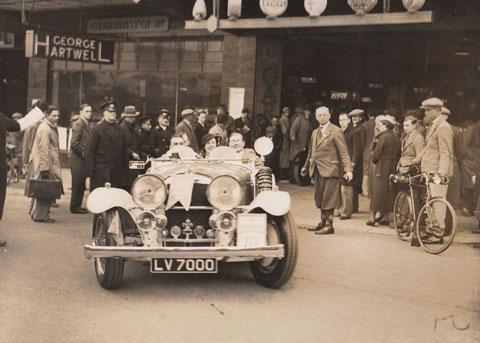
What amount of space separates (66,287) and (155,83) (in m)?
12.4

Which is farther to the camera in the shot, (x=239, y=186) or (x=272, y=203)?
(x=272, y=203)

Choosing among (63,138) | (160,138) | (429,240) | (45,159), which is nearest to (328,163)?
(429,240)

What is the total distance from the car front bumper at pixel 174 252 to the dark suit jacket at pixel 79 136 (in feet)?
18.7

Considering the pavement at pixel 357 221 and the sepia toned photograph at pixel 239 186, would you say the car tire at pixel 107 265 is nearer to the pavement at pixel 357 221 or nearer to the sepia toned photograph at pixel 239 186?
the sepia toned photograph at pixel 239 186

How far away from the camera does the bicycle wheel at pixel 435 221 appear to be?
8719 millimetres

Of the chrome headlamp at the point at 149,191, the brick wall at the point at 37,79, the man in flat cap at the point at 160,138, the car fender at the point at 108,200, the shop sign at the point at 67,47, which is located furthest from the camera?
the brick wall at the point at 37,79

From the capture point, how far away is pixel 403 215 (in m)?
9.90

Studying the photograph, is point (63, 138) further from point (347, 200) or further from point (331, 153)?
point (331, 153)

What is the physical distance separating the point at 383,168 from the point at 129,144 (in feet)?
13.4

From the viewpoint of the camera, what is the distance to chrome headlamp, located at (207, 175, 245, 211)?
6.67 meters

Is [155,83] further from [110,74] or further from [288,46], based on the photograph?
[288,46]

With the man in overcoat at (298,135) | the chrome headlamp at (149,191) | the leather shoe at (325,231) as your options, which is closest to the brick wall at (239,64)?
the man in overcoat at (298,135)

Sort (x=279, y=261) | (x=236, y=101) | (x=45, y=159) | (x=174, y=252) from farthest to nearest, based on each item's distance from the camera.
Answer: (x=236, y=101)
(x=45, y=159)
(x=279, y=261)
(x=174, y=252)

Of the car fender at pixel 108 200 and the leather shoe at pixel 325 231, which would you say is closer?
the car fender at pixel 108 200
